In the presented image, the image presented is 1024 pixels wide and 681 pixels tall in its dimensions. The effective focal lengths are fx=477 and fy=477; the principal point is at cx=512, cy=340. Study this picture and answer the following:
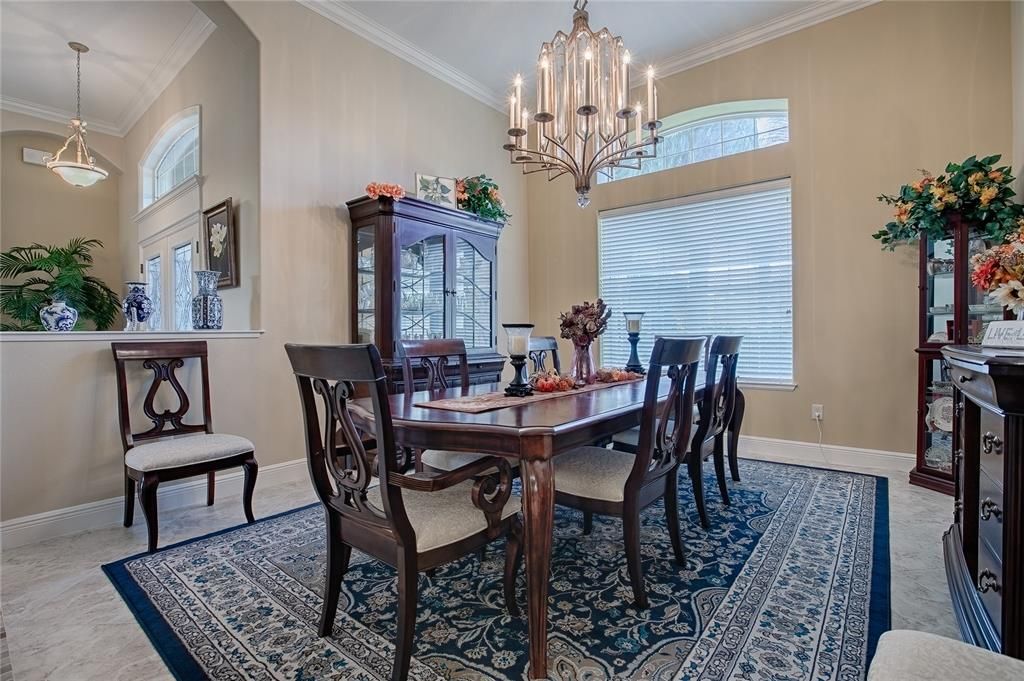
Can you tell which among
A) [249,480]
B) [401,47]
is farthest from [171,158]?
[249,480]

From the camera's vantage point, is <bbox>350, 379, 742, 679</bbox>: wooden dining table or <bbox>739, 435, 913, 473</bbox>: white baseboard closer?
<bbox>350, 379, 742, 679</bbox>: wooden dining table

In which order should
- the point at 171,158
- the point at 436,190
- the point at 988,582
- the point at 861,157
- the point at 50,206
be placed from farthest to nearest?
the point at 50,206, the point at 171,158, the point at 436,190, the point at 861,157, the point at 988,582

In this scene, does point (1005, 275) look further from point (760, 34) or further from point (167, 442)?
point (167, 442)

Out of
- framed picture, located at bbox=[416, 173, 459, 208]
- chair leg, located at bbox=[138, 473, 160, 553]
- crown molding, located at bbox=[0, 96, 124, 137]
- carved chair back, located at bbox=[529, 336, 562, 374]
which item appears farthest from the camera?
crown molding, located at bbox=[0, 96, 124, 137]

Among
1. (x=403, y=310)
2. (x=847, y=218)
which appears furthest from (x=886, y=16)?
(x=403, y=310)

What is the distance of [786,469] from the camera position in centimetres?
332

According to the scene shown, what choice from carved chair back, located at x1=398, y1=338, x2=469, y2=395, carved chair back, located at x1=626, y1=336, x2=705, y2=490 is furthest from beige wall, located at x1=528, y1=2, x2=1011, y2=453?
carved chair back, located at x1=398, y1=338, x2=469, y2=395

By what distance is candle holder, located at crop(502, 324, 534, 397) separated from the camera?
1.93 meters

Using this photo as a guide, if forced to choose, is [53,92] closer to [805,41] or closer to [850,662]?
[805,41]

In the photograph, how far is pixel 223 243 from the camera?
343cm

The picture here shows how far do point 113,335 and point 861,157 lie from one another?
486cm

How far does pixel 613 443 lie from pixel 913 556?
1375mm

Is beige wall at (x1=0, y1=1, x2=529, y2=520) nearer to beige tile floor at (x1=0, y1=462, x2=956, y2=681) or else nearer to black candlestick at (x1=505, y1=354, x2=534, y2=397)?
beige tile floor at (x1=0, y1=462, x2=956, y2=681)

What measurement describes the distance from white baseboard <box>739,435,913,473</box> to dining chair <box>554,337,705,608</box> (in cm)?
217
